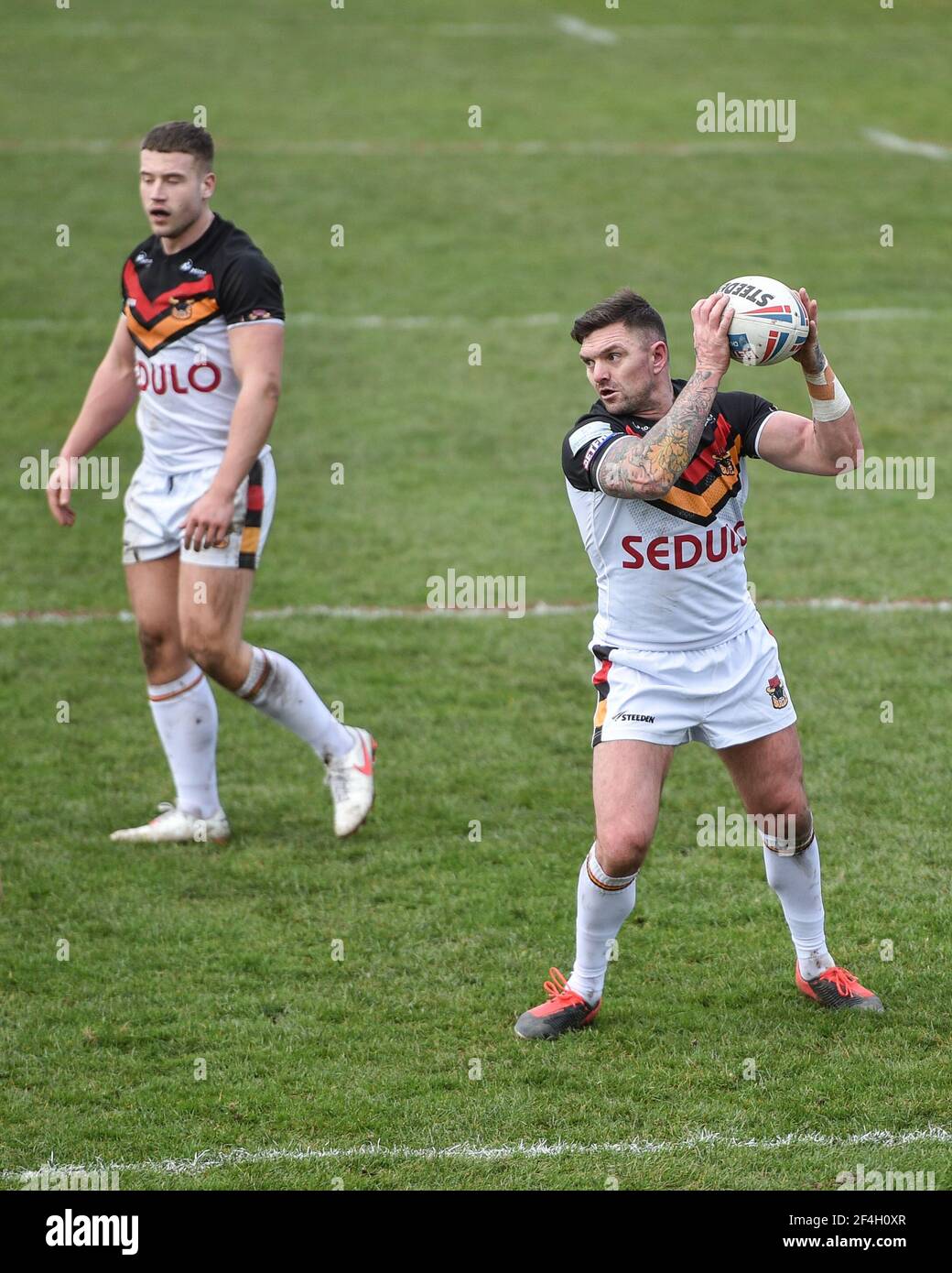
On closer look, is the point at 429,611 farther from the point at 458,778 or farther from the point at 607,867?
the point at 607,867

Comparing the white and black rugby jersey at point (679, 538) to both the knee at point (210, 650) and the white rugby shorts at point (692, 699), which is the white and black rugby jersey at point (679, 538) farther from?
the knee at point (210, 650)

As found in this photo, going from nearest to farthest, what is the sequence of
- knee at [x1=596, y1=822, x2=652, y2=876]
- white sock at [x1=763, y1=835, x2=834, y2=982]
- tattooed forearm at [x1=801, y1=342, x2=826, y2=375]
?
tattooed forearm at [x1=801, y1=342, x2=826, y2=375], knee at [x1=596, y1=822, x2=652, y2=876], white sock at [x1=763, y1=835, x2=834, y2=982]

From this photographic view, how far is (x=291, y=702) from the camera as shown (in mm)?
7309

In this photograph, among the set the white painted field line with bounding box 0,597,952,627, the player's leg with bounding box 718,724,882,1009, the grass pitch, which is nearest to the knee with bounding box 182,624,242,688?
the grass pitch

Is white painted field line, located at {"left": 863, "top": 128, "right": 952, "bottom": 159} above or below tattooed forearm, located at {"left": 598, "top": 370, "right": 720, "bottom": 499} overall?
above

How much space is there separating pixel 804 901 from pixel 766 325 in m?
1.99

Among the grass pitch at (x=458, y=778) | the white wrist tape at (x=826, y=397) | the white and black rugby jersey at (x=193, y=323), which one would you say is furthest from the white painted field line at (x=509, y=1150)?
the white and black rugby jersey at (x=193, y=323)

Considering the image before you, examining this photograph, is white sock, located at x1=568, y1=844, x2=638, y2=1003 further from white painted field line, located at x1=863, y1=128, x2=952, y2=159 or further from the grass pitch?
white painted field line, located at x1=863, y1=128, x2=952, y2=159

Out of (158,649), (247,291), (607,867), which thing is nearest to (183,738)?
(158,649)

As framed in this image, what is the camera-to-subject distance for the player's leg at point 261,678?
22.7 feet

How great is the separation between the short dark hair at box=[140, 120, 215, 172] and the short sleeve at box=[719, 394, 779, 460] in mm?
2534

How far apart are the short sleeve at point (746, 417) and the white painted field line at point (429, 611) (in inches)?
191

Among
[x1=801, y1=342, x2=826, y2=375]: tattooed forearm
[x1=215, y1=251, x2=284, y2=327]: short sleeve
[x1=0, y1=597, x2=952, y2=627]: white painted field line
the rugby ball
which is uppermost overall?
[x1=215, y1=251, x2=284, y2=327]: short sleeve

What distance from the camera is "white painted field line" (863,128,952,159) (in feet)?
80.1
